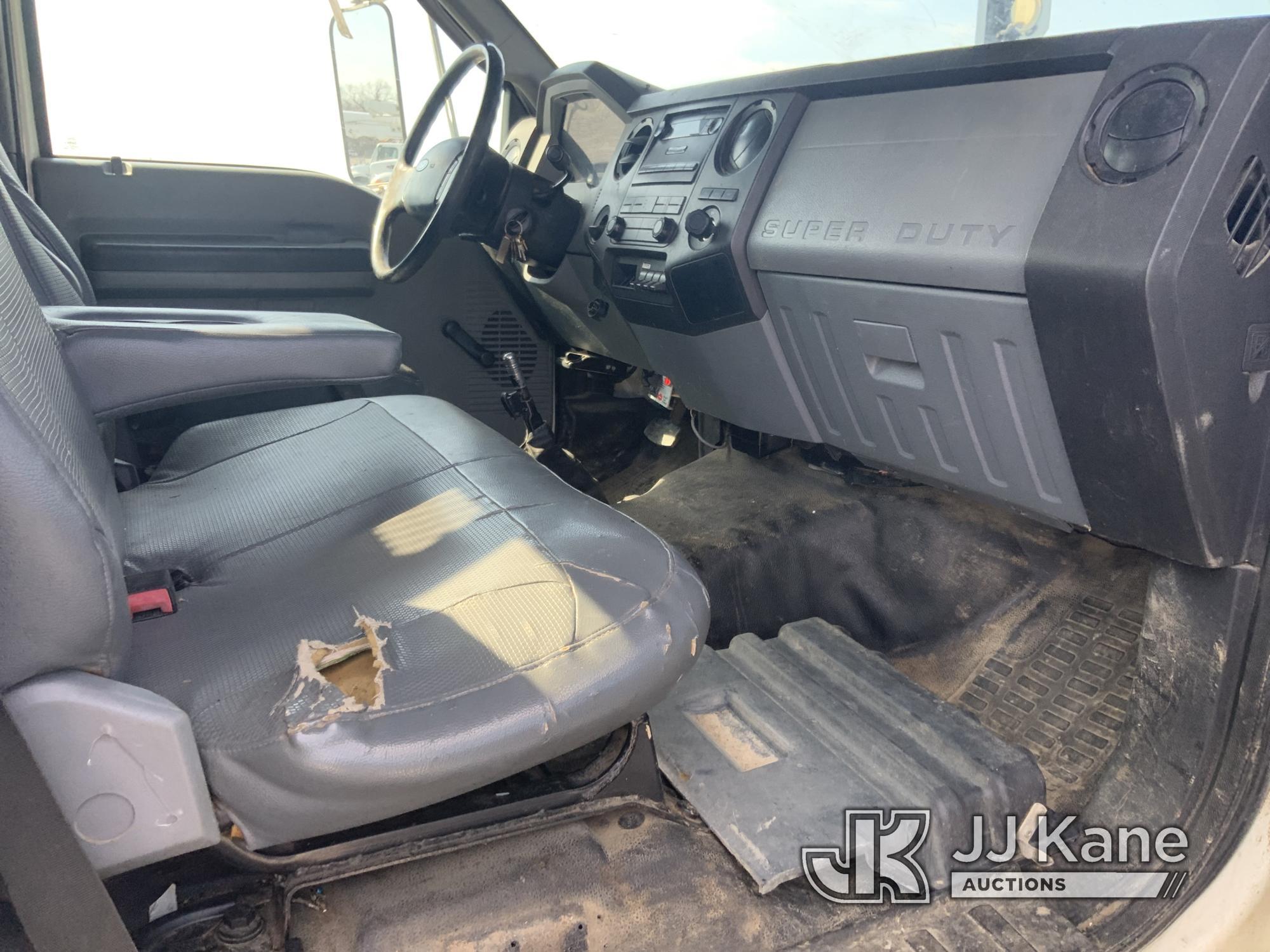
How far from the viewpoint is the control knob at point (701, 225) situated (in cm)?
137

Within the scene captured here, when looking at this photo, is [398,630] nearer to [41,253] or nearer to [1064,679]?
[41,253]

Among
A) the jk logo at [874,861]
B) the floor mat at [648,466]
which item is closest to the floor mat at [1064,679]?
the jk logo at [874,861]

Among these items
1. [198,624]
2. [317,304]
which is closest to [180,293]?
[317,304]

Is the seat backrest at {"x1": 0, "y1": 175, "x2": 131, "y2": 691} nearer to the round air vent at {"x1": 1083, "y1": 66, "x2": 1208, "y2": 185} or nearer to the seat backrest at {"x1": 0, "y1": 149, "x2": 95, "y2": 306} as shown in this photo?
the seat backrest at {"x1": 0, "y1": 149, "x2": 95, "y2": 306}

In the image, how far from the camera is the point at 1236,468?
905 millimetres

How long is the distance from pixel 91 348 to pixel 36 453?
1.25 ft

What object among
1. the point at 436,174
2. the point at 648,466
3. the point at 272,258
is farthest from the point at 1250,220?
the point at 272,258

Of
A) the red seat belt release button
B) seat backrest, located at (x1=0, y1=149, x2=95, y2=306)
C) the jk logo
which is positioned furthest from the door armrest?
the jk logo

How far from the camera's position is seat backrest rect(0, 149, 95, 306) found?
1149 millimetres

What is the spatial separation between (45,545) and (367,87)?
156 cm

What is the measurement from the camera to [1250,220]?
816 mm

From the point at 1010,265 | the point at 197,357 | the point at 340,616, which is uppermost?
the point at 1010,265

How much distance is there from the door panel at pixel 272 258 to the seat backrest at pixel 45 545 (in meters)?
1.31

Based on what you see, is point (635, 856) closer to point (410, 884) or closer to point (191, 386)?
point (410, 884)
